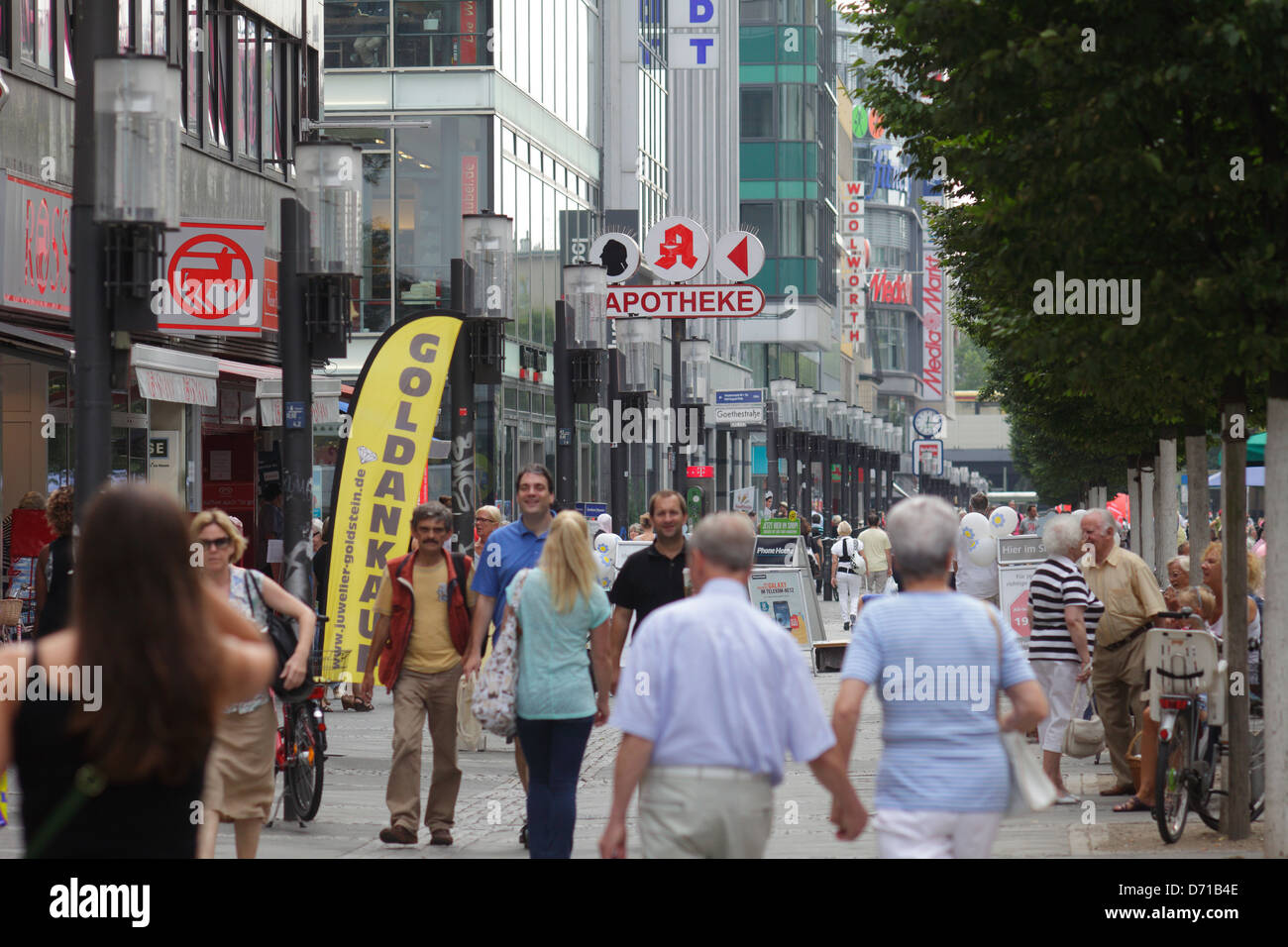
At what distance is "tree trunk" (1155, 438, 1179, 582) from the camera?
82.2 feet

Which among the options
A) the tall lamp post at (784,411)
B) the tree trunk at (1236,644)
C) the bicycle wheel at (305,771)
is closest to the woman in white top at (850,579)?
the tall lamp post at (784,411)

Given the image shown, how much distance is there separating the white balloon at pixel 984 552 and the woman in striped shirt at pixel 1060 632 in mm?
5503

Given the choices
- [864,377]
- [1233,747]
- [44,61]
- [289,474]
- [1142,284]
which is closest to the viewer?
[1142,284]

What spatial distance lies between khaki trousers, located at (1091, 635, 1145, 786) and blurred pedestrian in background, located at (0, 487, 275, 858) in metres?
9.34

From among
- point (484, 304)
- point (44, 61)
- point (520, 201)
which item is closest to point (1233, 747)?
point (484, 304)

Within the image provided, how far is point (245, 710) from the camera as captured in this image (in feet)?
28.1

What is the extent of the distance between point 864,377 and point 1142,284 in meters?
117

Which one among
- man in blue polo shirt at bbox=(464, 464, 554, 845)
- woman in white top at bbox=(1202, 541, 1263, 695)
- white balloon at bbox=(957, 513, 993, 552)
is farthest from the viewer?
white balloon at bbox=(957, 513, 993, 552)

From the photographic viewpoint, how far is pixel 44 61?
1800 centimetres

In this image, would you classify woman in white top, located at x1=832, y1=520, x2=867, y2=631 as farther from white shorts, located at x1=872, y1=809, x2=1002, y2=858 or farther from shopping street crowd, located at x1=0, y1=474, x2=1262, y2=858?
white shorts, located at x1=872, y1=809, x2=1002, y2=858

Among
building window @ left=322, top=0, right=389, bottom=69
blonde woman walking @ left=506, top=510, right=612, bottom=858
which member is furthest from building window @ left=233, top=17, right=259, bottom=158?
blonde woman walking @ left=506, top=510, right=612, bottom=858
